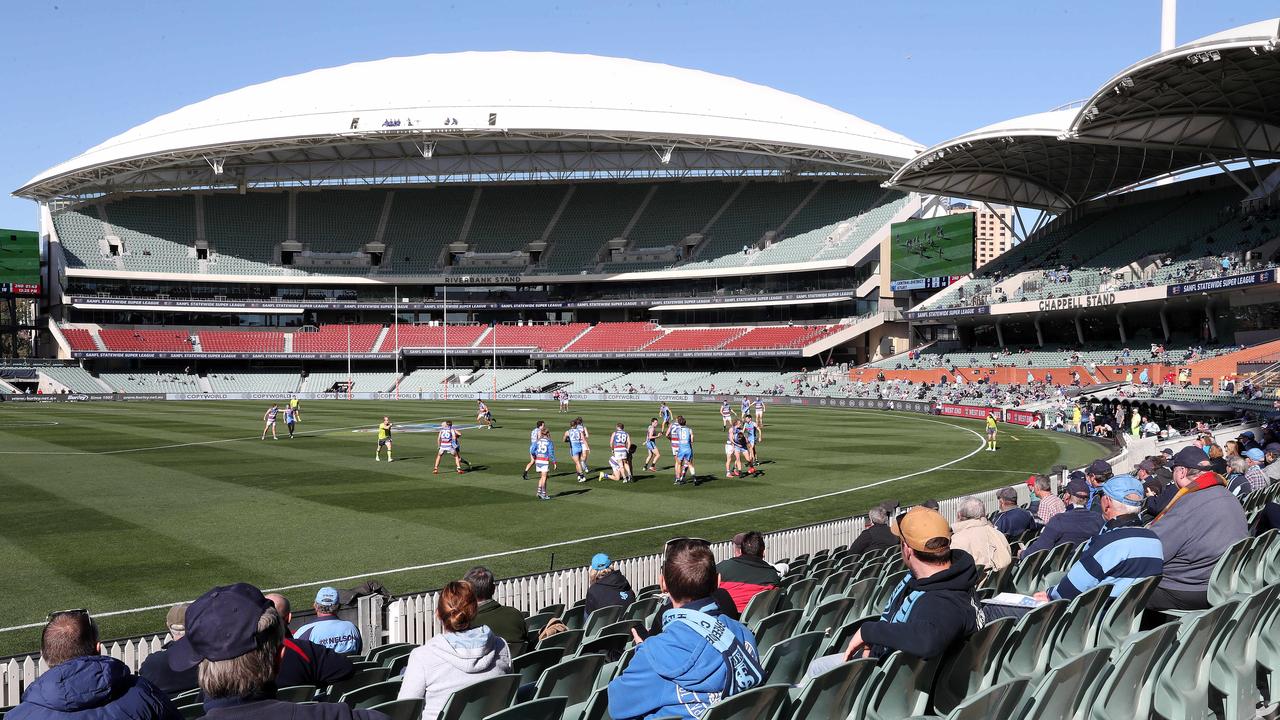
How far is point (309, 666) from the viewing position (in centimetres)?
523

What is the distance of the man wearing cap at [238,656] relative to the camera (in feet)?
9.58

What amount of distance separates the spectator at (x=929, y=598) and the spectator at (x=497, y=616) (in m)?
2.87

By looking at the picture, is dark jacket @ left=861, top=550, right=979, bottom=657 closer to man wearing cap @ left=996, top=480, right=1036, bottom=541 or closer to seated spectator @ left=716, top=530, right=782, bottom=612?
seated spectator @ left=716, top=530, right=782, bottom=612

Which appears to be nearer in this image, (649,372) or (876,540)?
(876,540)

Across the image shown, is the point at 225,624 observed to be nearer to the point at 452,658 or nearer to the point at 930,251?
the point at 452,658

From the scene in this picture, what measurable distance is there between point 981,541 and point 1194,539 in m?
2.28

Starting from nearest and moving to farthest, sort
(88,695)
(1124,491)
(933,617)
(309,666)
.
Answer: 1. (88,695)
2. (933,617)
3. (309,666)
4. (1124,491)

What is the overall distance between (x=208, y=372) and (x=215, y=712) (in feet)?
309

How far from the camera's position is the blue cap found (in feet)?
23.3

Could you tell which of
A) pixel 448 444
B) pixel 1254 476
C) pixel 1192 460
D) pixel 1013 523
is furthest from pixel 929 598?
pixel 448 444

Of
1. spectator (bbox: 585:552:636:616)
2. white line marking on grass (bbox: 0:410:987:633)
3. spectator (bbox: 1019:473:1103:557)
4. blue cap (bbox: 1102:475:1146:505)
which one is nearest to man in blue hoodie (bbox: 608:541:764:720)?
spectator (bbox: 585:552:636:616)

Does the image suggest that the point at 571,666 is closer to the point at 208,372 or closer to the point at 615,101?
the point at 615,101

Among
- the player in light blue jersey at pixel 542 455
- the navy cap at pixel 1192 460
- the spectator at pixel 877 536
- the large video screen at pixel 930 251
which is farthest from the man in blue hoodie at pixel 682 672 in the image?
the large video screen at pixel 930 251

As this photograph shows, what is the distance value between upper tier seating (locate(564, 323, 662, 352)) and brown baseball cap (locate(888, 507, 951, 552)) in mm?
79745
